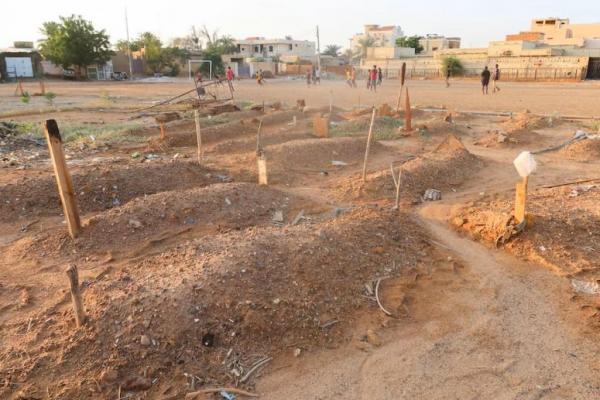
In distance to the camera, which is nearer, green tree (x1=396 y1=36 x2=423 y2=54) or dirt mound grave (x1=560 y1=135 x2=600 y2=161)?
dirt mound grave (x1=560 y1=135 x2=600 y2=161)

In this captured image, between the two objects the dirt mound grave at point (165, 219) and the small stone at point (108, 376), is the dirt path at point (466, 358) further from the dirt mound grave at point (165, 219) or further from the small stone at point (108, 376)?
the dirt mound grave at point (165, 219)

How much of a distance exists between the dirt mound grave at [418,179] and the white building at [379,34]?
69.5 metres

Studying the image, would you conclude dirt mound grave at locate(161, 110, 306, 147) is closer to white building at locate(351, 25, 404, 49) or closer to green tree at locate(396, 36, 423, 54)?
green tree at locate(396, 36, 423, 54)

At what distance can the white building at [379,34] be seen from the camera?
74.5m

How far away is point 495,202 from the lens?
644 centimetres

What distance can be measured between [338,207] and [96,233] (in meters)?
2.96

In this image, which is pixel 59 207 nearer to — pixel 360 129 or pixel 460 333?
pixel 460 333

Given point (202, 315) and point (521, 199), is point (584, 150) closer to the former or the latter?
point (521, 199)

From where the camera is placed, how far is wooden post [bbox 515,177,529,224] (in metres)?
4.62

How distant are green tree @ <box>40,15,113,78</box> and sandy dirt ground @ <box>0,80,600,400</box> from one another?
36.8 meters

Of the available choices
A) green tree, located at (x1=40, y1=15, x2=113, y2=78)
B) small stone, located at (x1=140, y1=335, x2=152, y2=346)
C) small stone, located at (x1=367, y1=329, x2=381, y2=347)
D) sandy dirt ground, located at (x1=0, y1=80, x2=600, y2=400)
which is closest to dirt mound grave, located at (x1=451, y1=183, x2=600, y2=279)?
sandy dirt ground, located at (x1=0, y1=80, x2=600, y2=400)

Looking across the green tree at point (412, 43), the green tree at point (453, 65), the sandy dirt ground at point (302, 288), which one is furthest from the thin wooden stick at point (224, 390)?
the green tree at point (412, 43)

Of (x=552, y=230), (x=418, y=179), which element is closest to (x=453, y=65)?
(x=418, y=179)

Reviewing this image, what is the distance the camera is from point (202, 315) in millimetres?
3441
